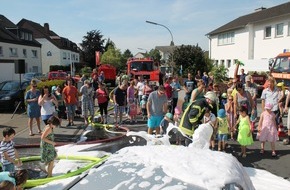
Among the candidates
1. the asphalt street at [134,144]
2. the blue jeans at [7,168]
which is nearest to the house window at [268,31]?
the asphalt street at [134,144]

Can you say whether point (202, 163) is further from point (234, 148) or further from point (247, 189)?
point (234, 148)

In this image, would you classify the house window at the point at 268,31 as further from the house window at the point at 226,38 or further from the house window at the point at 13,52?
the house window at the point at 13,52

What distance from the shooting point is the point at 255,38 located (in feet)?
107

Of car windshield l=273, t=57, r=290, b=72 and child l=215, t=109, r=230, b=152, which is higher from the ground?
car windshield l=273, t=57, r=290, b=72

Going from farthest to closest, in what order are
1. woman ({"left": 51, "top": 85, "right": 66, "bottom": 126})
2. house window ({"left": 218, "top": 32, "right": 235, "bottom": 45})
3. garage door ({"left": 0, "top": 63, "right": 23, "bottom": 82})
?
house window ({"left": 218, "top": 32, "right": 235, "bottom": 45}) < garage door ({"left": 0, "top": 63, "right": 23, "bottom": 82}) < woman ({"left": 51, "top": 85, "right": 66, "bottom": 126})

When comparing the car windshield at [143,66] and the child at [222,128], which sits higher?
the car windshield at [143,66]

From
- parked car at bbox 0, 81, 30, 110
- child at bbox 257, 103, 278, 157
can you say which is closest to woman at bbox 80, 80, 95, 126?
→ parked car at bbox 0, 81, 30, 110

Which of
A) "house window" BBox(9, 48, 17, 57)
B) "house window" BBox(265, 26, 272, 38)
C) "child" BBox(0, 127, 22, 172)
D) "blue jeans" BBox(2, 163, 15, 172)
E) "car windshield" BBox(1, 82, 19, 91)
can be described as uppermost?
"house window" BBox(265, 26, 272, 38)

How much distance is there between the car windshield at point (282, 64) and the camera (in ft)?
54.9

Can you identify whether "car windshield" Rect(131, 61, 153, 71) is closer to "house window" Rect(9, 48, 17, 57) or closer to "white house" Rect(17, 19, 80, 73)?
"house window" Rect(9, 48, 17, 57)

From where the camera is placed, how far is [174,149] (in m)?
3.88

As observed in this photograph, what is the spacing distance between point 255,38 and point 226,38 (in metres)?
6.22

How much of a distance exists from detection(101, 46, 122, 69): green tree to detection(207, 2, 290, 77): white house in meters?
26.1

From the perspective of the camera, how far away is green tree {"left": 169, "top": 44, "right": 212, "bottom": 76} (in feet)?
115
